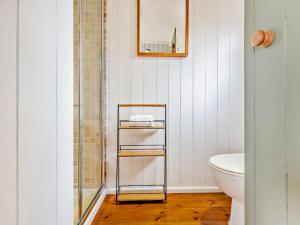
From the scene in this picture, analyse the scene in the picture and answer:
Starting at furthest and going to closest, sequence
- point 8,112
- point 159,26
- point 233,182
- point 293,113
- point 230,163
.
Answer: point 159,26 → point 230,163 → point 233,182 → point 8,112 → point 293,113

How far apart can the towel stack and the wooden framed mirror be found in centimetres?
62

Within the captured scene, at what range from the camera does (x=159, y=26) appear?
204 cm

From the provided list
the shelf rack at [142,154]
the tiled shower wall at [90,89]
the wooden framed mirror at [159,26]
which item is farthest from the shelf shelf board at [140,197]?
the wooden framed mirror at [159,26]

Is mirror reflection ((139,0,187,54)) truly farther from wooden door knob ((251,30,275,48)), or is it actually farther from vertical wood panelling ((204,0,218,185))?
wooden door knob ((251,30,275,48))

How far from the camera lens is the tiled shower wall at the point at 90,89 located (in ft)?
4.87

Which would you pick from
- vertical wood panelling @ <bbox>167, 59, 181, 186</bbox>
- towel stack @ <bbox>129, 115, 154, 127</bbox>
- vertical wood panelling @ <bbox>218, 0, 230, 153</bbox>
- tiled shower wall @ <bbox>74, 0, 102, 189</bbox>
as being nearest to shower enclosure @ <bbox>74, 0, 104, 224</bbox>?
tiled shower wall @ <bbox>74, 0, 102, 189</bbox>

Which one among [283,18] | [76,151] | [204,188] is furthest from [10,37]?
[204,188]

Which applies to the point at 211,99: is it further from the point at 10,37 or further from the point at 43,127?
the point at 10,37

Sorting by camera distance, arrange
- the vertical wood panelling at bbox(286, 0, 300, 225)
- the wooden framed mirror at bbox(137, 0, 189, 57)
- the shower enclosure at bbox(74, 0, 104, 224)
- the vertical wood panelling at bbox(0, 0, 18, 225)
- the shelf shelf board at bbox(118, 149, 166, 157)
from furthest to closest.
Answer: the wooden framed mirror at bbox(137, 0, 189, 57), the shelf shelf board at bbox(118, 149, 166, 157), the shower enclosure at bbox(74, 0, 104, 224), the vertical wood panelling at bbox(0, 0, 18, 225), the vertical wood panelling at bbox(286, 0, 300, 225)

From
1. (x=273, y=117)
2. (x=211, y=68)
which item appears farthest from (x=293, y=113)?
(x=211, y=68)

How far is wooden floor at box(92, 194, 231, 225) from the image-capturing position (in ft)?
5.12

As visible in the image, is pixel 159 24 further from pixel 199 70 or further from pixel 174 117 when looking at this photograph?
pixel 174 117

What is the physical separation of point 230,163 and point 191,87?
854 mm

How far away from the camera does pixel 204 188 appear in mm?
2088
